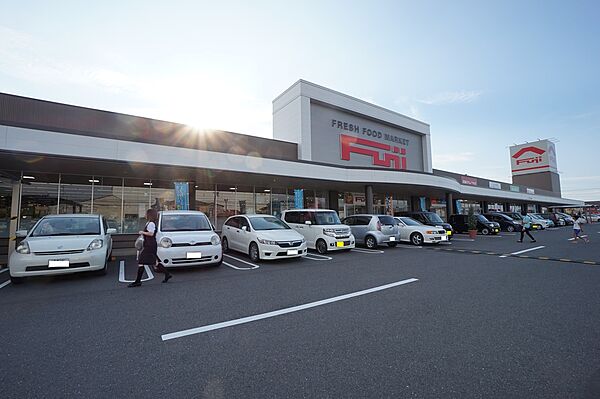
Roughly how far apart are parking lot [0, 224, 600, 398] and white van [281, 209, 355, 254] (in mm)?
4085

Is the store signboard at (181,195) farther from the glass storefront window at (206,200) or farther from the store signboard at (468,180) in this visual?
the store signboard at (468,180)

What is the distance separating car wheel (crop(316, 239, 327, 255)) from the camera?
10.6 meters

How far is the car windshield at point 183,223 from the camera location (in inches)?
313

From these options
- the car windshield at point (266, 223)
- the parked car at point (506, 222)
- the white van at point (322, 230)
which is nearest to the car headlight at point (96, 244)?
the car windshield at point (266, 223)

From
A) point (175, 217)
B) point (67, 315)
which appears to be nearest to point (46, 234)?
point (175, 217)

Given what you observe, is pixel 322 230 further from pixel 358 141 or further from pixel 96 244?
pixel 358 141

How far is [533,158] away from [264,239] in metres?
67.4

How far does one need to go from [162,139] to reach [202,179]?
2.73 m

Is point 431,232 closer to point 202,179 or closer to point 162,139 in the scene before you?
point 202,179

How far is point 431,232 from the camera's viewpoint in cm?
1319

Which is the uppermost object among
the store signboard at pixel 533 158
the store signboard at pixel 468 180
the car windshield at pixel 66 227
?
the store signboard at pixel 533 158

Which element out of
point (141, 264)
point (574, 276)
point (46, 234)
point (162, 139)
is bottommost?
point (574, 276)

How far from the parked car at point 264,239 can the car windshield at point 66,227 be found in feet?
13.5

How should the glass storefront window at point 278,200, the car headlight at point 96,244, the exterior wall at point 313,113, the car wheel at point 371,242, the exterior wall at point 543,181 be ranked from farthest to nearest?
the exterior wall at point 543,181
the exterior wall at point 313,113
the glass storefront window at point 278,200
the car wheel at point 371,242
the car headlight at point 96,244
